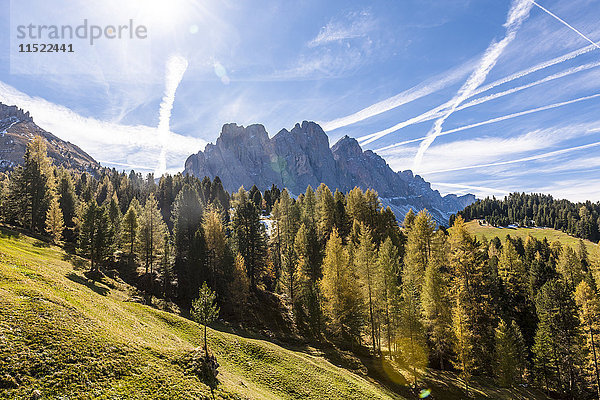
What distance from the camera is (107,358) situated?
16.9 metres

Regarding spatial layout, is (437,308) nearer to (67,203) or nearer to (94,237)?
(94,237)

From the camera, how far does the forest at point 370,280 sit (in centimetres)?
4103

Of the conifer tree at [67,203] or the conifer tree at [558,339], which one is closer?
the conifer tree at [558,339]

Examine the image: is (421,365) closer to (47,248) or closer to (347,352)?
(347,352)

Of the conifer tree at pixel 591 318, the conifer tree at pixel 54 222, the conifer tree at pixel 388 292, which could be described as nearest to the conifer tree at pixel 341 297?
the conifer tree at pixel 388 292

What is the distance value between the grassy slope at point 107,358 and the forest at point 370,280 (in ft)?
28.6

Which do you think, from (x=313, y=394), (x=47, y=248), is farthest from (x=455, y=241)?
(x=47, y=248)

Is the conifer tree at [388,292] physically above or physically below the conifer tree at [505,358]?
above

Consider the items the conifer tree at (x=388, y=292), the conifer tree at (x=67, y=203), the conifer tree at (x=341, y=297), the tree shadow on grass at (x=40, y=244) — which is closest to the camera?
the conifer tree at (x=388, y=292)

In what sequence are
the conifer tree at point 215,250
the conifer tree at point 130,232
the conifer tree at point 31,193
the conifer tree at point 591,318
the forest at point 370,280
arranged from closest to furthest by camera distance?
1. the forest at point 370,280
2. the conifer tree at point 591,318
3. the conifer tree at point 215,250
4. the conifer tree at point 130,232
5. the conifer tree at point 31,193

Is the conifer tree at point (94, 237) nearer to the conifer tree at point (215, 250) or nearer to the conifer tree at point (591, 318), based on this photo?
the conifer tree at point (215, 250)

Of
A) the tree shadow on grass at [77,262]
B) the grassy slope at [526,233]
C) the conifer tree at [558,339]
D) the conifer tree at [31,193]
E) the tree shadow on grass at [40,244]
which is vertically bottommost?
the conifer tree at [558,339]

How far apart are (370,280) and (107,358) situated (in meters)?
35.6

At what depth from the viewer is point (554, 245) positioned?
330 ft
